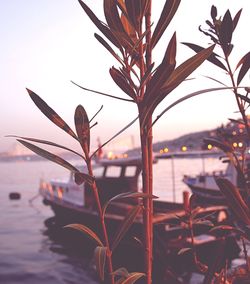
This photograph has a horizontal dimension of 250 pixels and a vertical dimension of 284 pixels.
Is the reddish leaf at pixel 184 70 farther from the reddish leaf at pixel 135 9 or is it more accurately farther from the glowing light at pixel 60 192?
the glowing light at pixel 60 192

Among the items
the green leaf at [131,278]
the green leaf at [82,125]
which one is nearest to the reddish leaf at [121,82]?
the green leaf at [82,125]

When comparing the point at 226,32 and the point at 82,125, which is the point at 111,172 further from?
the point at 82,125

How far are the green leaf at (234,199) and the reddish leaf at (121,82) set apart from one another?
386 mm

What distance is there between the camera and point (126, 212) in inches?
485

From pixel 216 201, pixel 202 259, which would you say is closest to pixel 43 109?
pixel 202 259

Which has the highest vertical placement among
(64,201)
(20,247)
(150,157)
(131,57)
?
(131,57)

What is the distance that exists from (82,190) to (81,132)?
14353 millimetres

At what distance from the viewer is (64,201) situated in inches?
680

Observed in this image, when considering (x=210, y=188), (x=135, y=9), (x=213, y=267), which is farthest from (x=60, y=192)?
(x=135, y=9)

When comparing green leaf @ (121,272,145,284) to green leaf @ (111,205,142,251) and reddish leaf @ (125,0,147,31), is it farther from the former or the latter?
reddish leaf @ (125,0,147,31)

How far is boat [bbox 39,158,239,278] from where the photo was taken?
1098cm

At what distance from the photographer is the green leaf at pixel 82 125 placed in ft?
4.03

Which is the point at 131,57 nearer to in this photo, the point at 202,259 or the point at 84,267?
the point at 202,259

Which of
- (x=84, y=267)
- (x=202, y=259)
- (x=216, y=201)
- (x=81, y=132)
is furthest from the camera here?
(x=216, y=201)
